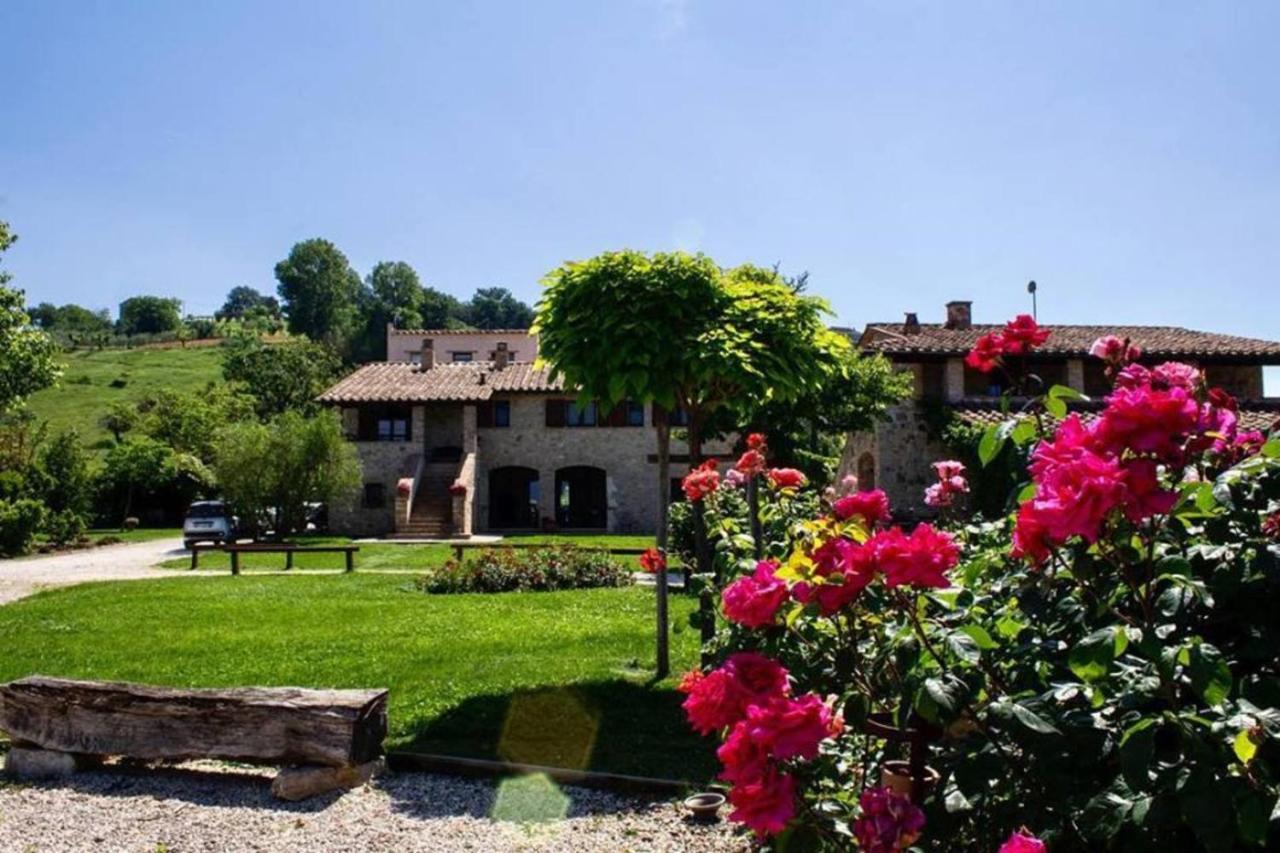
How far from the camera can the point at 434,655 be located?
902 cm

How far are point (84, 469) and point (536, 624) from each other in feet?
80.1

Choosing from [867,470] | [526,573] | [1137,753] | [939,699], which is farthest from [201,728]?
[867,470]

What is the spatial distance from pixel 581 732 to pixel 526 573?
8.97 metres

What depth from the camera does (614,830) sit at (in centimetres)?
465

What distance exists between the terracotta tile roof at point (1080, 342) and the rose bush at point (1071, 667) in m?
20.6

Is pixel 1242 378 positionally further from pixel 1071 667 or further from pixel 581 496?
pixel 1071 667

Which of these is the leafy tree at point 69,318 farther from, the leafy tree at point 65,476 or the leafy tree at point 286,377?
the leafy tree at point 65,476

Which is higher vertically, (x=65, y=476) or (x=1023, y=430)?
(x=1023, y=430)

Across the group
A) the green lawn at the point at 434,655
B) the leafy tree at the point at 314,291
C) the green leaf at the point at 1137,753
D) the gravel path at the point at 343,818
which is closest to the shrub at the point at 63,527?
the green lawn at the point at 434,655

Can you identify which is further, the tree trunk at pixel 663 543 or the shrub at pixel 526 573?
the shrub at pixel 526 573

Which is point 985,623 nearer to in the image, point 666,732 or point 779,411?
point 666,732

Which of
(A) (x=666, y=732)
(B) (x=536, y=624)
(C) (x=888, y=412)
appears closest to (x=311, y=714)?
(A) (x=666, y=732)

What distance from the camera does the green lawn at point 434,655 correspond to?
20.4 feet

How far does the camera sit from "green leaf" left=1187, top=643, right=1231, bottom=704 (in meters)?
1.76
